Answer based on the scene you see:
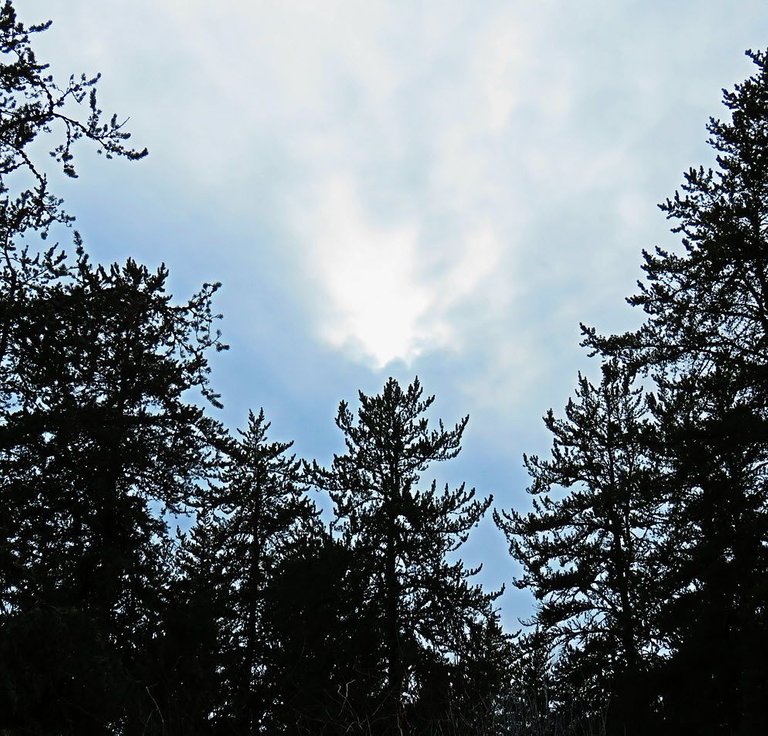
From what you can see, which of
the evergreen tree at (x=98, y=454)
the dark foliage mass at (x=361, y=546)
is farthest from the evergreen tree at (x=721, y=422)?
the evergreen tree at (x=98, y=454)

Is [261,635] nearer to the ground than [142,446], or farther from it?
nearer to the ground

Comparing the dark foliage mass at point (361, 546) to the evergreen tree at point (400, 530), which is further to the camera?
the evergreen tree at point (400, 530)

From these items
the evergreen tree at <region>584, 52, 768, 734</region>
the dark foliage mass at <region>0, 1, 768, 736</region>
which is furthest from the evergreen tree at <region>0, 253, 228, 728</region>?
the evergreen tree at <region>584, 52, 768, 734</region>

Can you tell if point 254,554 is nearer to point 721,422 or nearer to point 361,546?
point 361,546

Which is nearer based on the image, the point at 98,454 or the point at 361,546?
the point at 98,454

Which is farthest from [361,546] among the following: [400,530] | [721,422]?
[721,422]

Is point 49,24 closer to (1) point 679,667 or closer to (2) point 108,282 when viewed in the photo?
(2) point 108,282

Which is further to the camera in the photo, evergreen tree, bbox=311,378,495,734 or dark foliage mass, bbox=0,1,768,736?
evergreen tree, bbox=311,378,495,734

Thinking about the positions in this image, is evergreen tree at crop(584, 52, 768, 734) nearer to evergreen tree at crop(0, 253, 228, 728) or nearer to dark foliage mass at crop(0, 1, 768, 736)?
dark foliage mass at crop(0, 1, 768, 736)

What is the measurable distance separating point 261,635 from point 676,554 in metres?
11.0

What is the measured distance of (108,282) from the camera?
7562 mm

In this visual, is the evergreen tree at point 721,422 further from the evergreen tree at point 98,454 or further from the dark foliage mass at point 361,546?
the evergreen tree at point 98,454

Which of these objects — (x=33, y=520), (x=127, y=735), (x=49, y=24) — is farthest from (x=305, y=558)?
(x=49, y=24)

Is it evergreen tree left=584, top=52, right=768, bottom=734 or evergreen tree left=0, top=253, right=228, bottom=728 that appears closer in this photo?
evergreen tree left=0, top=253, right=228, bottom=728
